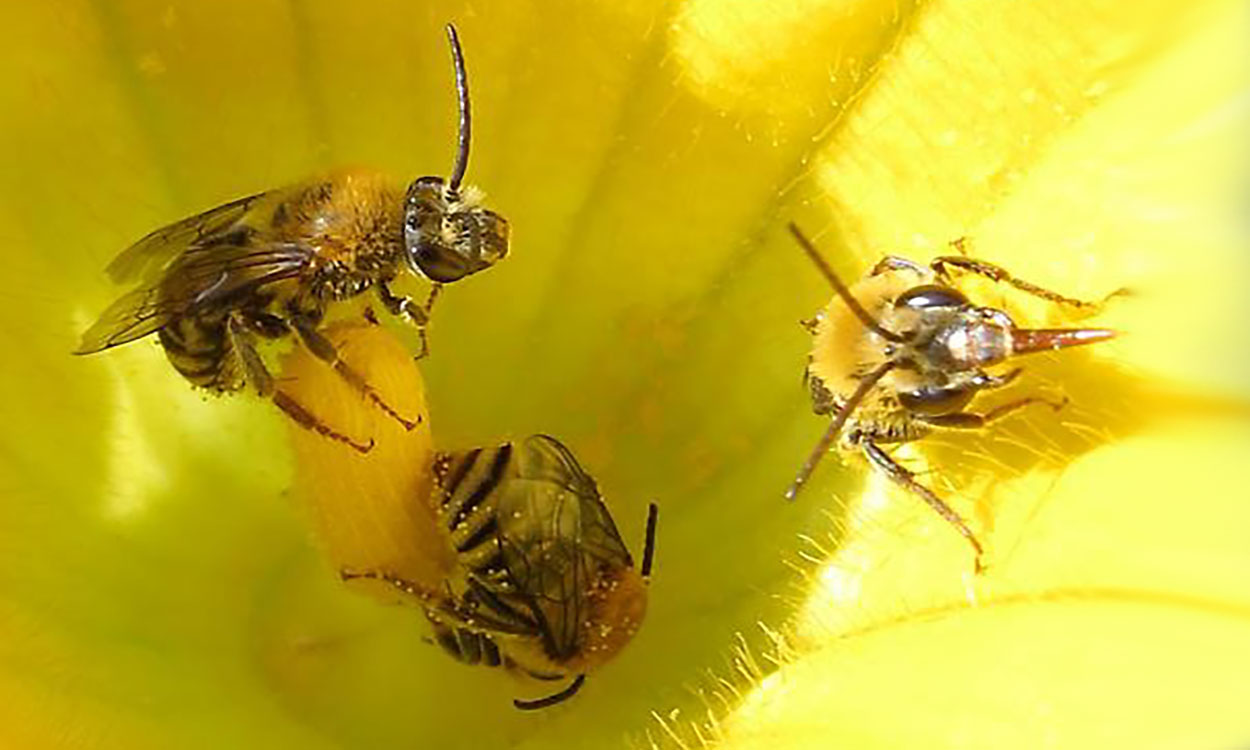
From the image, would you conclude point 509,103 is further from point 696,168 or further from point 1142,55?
point 1142,55

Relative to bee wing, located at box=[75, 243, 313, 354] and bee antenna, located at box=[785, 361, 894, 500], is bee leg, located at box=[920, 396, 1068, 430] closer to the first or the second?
bee antenna, located at box=[785, 361, 894, 500]

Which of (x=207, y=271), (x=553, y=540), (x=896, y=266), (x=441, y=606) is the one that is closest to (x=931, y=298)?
(x=896, y=266)

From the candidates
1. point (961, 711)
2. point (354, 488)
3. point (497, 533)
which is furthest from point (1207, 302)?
point (354, 488)

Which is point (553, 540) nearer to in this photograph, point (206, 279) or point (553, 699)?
point (553, 699)

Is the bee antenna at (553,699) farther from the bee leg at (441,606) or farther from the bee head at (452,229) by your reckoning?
→ the bee head at (452,229)

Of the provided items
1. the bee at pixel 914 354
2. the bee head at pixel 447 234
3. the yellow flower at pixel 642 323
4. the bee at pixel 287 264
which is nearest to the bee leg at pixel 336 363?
the bee at pixel 287 264

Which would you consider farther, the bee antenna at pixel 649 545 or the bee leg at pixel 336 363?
the bee antenna at pixel 649 545

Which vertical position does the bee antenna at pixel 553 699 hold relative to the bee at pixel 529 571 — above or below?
below
